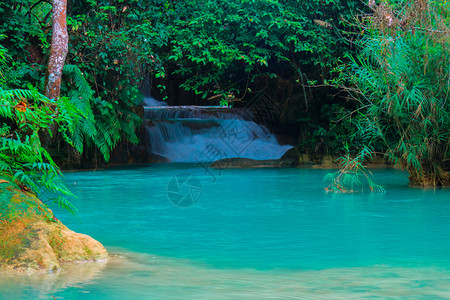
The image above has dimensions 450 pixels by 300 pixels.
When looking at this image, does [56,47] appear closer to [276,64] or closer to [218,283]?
[218,283]

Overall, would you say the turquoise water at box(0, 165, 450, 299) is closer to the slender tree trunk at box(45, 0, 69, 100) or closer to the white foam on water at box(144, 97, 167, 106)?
the slender tree trunk at box(45, 0, 69, 100)

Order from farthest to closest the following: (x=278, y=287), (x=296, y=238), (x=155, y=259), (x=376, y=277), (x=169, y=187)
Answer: (x=169, y=187)
(x=296, y=238)
(x=155, y=259)
(x=376, y=277)
(x=278, y=287)

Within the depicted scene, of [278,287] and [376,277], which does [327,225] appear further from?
[278,287]

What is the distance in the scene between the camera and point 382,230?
7.00 meters

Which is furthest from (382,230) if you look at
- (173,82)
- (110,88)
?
(173,82)

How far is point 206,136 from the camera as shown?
A: 19.0 m

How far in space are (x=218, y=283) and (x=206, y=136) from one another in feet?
47.1

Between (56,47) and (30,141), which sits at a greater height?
(56,47)

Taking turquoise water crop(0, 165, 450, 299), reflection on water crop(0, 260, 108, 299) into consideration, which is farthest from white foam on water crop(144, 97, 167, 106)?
reflection on water crop(0, 260, 108, 299)

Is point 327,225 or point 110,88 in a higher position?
point 110,88

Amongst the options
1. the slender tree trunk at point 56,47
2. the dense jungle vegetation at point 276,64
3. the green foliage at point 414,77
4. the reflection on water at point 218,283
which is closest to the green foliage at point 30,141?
the reflection on water at point 218,283

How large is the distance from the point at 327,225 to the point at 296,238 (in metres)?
0.94

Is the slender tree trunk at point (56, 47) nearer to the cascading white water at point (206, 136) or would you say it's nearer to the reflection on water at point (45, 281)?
the reflection on water at point (45, 281)

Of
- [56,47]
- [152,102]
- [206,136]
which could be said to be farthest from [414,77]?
[152,102]
